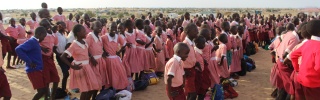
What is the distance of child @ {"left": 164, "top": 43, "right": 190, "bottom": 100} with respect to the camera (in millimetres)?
4436

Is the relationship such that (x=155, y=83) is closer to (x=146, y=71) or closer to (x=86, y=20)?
(x=146, y=71)

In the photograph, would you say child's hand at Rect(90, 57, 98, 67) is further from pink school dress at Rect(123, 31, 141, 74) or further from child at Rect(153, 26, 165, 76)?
child at Rect(153, 26, 165, 76)

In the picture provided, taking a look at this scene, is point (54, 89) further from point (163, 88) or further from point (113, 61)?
point (163, 88)

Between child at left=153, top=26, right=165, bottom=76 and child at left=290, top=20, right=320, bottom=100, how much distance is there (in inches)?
174

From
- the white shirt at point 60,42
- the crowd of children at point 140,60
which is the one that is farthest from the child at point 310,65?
the white shirt at point 60,42

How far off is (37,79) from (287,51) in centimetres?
427

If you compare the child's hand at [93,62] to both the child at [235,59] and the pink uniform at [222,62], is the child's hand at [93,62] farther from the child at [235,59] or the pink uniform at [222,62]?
the child at [235,59]

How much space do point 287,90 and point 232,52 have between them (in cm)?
279

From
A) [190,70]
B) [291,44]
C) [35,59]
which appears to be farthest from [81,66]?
[291,44]

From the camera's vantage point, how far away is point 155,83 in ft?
25.6

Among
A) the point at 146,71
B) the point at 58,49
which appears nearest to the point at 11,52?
the point at 58,49

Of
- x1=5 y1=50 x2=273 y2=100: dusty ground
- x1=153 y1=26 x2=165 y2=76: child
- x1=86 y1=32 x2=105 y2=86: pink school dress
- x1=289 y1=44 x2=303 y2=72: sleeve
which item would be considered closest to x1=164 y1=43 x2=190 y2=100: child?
x1=289 y1=44 x2=303 y2=72: sleeve

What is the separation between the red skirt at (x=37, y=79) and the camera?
5.27m

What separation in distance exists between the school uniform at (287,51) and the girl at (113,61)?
9.81 feet
